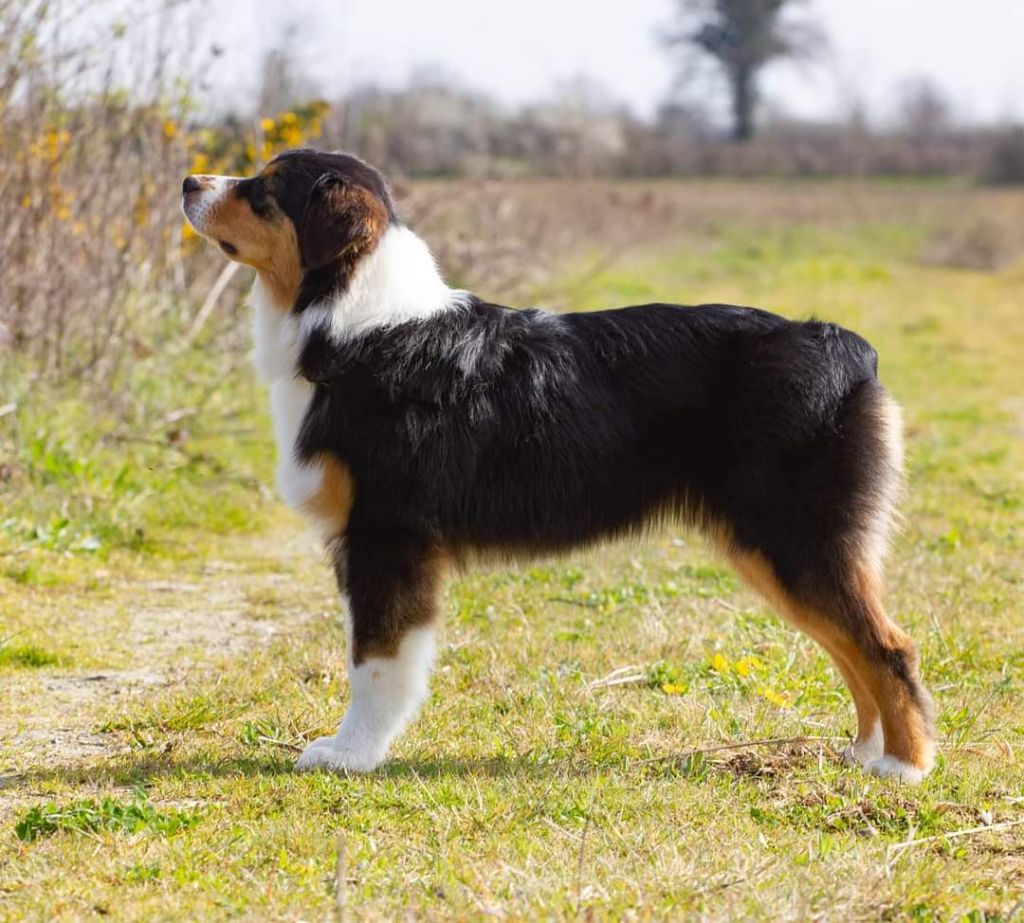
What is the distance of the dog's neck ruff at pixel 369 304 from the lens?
175 inches

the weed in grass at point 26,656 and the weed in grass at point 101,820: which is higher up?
the weed in grass at point 101,820

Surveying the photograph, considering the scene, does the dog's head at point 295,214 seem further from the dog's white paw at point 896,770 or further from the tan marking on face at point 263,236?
the dog's white paw at point 896,770

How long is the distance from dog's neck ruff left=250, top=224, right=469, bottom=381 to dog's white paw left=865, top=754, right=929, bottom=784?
6.94 feet

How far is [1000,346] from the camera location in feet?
57.6

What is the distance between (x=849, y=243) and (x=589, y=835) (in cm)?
2892

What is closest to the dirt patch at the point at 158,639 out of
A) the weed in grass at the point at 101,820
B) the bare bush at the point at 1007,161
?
the weed in grass at the point at 101,820

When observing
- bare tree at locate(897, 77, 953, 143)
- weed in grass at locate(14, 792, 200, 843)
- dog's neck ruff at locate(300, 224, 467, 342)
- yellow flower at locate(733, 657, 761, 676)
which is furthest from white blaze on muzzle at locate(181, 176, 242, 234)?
bare tree at locate(897, 77, 953, 143)

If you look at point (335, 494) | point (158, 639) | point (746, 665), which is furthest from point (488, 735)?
point (158, 639)

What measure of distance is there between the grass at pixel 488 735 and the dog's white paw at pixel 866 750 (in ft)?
0.22

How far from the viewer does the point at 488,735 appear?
459 centimetres

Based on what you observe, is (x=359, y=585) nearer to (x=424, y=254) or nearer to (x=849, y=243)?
(x=424, y=254)

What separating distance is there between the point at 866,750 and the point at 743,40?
5441 centimetres

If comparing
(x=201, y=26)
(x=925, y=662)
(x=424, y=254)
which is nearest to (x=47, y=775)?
(x=424, y=254)

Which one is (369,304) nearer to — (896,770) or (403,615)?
(403,615)
